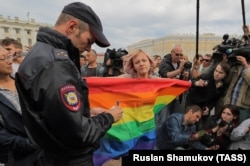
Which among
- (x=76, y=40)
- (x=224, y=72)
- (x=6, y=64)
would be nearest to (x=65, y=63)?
(x=76, y=40)

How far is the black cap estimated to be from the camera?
1.54 meters

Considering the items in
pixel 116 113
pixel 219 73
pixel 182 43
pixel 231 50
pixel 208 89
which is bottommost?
pixel 208 89

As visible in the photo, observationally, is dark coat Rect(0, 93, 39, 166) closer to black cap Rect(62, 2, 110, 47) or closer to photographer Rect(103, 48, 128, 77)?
black cap Rect(62, 2, 110, 47)

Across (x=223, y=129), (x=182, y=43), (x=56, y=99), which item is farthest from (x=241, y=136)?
(x=182, y=43)

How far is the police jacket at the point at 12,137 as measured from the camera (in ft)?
6.97

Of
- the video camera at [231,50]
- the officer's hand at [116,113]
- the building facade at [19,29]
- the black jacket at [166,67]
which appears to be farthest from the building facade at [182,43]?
the officer's hand at [116,113]

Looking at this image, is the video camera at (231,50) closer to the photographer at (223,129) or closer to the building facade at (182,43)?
the photographer at (223,129)

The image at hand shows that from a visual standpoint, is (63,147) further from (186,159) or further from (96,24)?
(186,159)

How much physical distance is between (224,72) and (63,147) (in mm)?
2869

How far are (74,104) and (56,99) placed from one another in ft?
0.29

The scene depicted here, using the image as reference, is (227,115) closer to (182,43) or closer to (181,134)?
(181,134)

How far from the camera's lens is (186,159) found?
280 cm

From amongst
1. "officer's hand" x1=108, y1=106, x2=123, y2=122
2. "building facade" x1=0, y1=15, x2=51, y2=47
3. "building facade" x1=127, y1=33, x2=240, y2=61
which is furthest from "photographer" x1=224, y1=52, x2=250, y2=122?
"building facade" x1=0, y1=15, x2=51, y2=47

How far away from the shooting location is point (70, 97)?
53.7 inches
